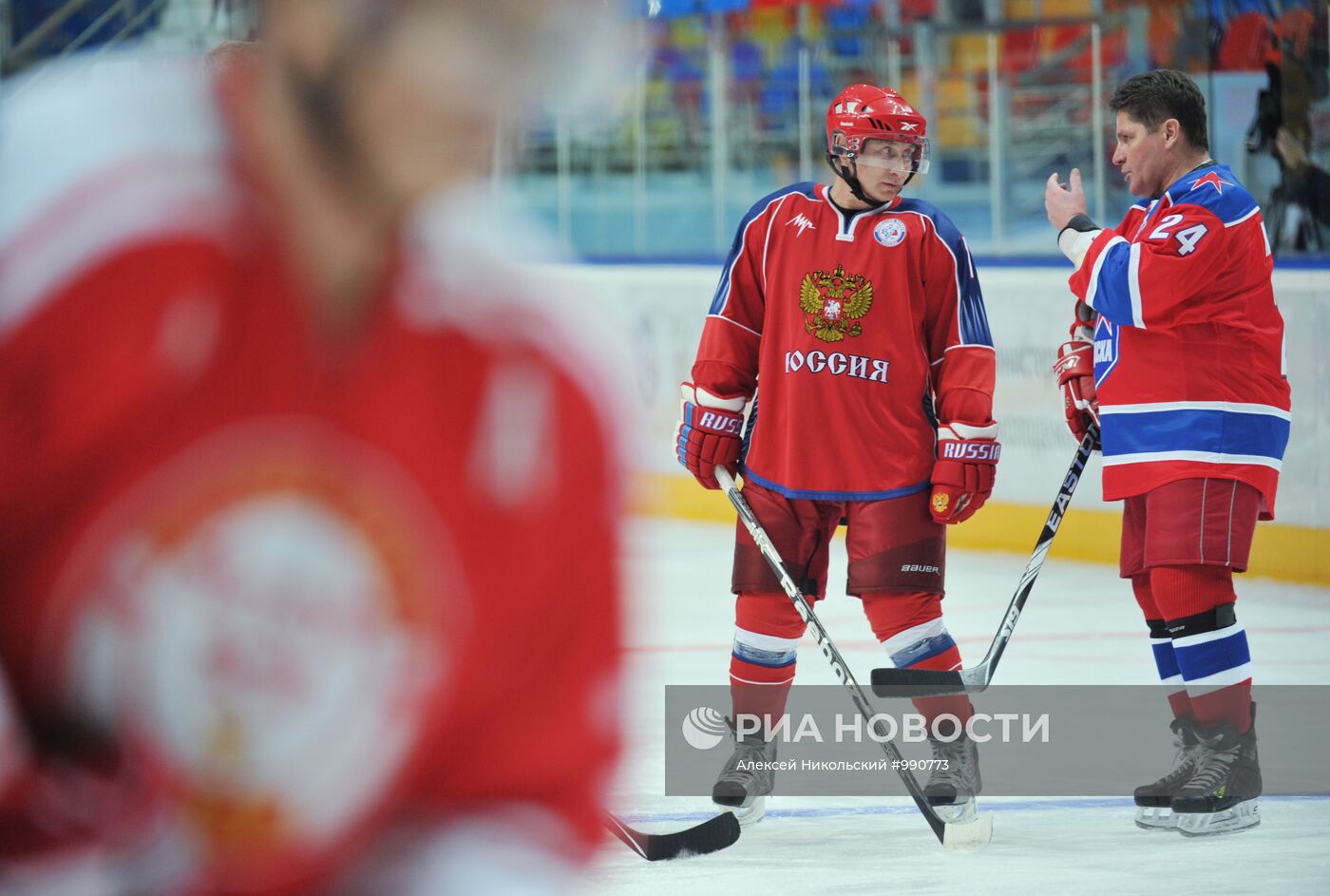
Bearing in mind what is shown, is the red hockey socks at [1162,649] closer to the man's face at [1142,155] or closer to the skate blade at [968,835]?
the skate blade at [968,835]

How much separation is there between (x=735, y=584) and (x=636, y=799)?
45cm

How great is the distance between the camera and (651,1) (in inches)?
29.5

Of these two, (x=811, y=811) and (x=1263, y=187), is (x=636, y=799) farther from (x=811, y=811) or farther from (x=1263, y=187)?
(x=1263, y=187)

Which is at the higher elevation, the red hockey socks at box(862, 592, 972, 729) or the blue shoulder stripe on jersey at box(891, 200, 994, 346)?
the blue shoulder stripe on jersey at box(891, 200, 994, 346)

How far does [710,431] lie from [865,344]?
33 centimetres

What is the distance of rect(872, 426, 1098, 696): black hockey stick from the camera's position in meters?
3.26

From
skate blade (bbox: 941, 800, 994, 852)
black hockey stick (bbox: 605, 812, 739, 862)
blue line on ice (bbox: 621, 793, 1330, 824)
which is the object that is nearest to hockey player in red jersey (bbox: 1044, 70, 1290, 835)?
blue line on ice (bbox: 621, 793, 1330, 824)

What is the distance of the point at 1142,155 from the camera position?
3.36m

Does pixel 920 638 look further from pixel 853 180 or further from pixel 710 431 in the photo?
pixel 853 180

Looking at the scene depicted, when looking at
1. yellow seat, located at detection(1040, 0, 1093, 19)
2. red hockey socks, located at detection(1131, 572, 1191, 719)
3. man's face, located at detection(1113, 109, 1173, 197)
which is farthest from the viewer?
yellow seat, located at detection(1040, 0, 1093, 19)

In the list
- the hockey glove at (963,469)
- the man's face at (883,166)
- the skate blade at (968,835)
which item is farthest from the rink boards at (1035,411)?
the skate blade at (968,835)

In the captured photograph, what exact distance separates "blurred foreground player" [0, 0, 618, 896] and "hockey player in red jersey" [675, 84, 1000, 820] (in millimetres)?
2592

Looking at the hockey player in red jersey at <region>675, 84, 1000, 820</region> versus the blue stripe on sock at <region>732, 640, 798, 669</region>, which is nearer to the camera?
the hockey player in red jersey at <region>675, 84, 1000, 820</region>

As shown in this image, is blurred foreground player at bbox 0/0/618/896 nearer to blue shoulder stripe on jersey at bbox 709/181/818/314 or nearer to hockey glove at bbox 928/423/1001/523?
hockey glove at bbox 928/423/1001/523
